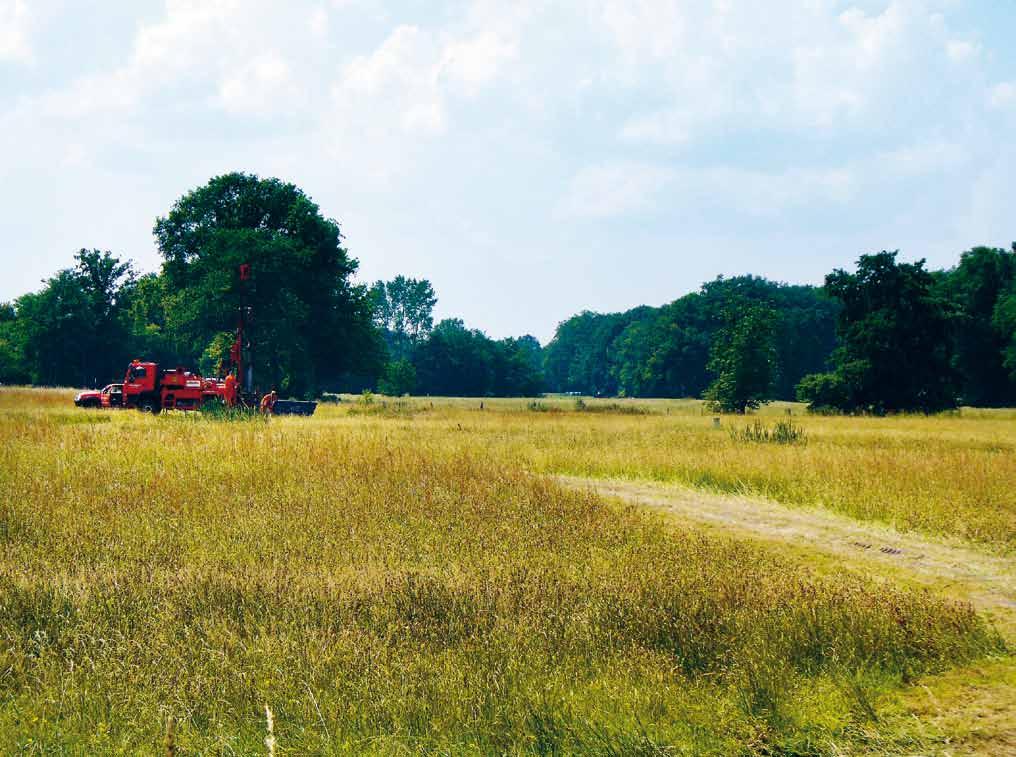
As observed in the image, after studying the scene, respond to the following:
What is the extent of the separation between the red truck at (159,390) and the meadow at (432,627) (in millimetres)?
27345

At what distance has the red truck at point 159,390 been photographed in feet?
125

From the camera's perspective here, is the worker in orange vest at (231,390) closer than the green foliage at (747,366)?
Yes

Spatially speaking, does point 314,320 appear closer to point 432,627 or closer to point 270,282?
point 270,282

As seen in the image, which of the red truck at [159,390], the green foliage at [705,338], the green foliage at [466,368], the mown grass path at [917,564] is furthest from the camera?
the green foliage at [466,368]

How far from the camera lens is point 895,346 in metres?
53.6

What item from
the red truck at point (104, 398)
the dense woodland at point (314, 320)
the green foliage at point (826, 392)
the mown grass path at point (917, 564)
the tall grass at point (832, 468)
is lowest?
the mown grass path at point (917, 564)

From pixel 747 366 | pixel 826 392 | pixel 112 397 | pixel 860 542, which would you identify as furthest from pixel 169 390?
pixel 826 392

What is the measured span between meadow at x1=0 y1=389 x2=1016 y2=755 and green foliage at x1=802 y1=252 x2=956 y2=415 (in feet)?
148

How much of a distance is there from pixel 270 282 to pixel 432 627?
48.5 metres

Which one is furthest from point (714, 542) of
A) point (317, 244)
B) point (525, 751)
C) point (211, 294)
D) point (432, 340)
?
point (432, 340)

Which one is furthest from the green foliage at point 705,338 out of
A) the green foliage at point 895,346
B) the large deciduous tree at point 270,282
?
the large deciduous tree at point 270,282

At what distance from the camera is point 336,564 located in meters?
8.06

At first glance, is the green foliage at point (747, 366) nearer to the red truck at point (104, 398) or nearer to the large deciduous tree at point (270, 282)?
the large deciduous tree at point (270, 282)

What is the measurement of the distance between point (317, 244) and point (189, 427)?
3851 centimetres
